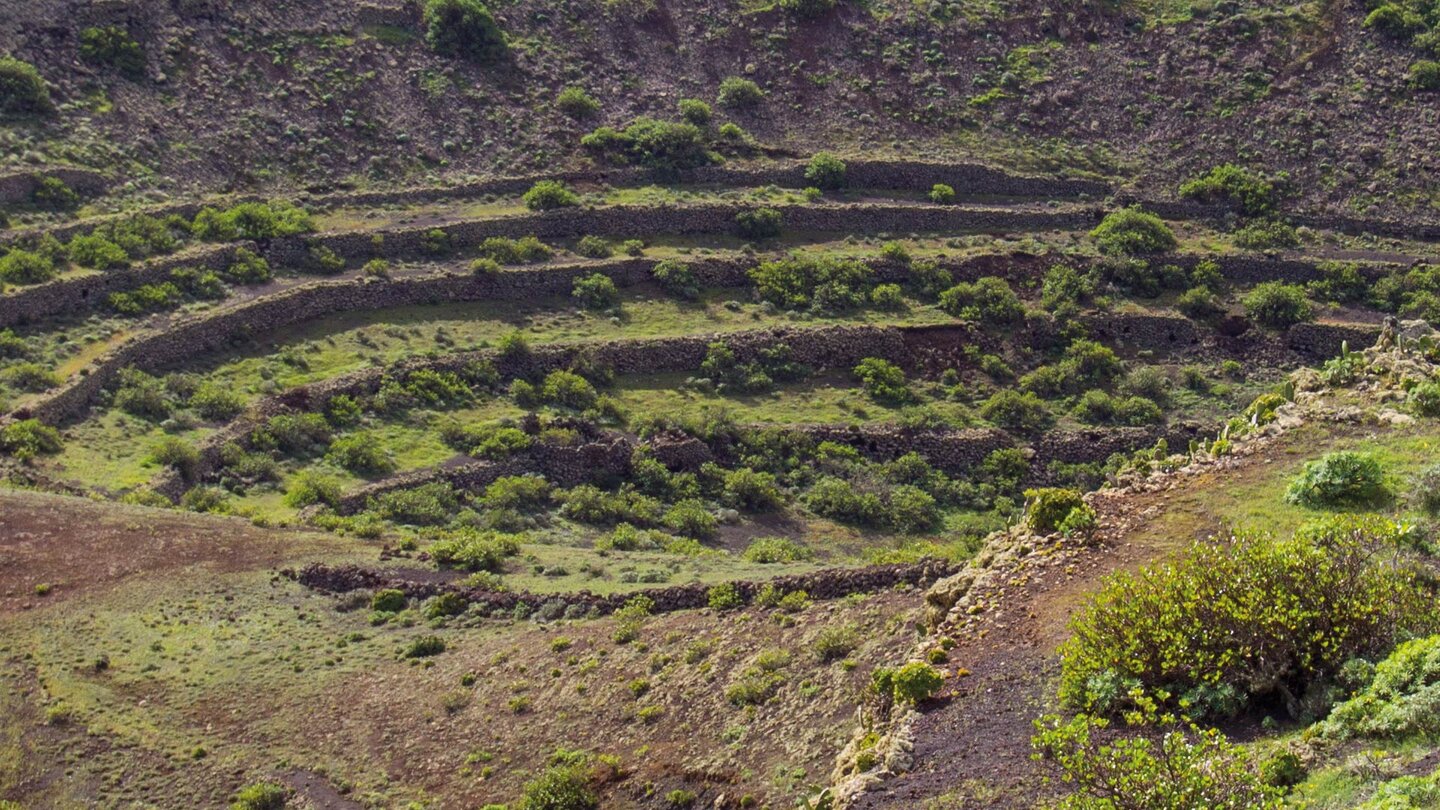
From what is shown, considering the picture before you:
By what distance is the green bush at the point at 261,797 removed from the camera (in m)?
33.0

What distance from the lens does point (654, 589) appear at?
1623 inches

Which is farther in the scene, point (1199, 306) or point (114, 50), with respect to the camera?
point (114, 50)

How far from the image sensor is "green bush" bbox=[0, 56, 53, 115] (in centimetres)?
7388

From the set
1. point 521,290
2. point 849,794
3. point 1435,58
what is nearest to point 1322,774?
point 849,794

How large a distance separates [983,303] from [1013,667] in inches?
1866

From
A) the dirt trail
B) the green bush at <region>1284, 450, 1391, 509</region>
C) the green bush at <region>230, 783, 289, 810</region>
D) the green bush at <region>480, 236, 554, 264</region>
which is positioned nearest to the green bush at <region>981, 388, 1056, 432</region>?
the green bush at <region>480, 236, 554, 264</region>

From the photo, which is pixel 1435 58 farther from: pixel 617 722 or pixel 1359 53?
pixel 617 722

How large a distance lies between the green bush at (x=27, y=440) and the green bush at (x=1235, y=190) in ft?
189

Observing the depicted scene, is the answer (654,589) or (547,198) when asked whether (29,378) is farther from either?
(654,589)

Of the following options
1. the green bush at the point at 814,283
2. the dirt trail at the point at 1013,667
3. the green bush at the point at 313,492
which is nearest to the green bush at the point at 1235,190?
the green bush at the point at 814,283

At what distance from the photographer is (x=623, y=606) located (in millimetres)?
40719

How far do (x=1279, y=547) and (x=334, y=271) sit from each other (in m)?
54.5

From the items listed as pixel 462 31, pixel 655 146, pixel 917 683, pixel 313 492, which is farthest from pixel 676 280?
pixel 917 683

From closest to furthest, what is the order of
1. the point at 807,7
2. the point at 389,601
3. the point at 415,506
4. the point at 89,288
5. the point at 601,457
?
the point at 389,601 → the point at 415,506 → the point at 601,457 → the point at 89,288 → the point at 807,7
